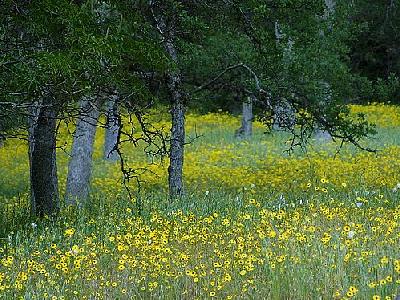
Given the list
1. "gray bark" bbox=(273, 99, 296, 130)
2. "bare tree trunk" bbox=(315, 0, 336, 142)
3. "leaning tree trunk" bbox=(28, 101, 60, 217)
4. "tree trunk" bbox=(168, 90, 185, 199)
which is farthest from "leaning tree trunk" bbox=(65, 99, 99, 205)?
"bare tree trunk" bbox=(315, 0, 336, 142)

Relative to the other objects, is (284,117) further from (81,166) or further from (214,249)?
(81,166)

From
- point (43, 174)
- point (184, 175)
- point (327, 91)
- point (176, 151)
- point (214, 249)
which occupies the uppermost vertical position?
point (327, 91)

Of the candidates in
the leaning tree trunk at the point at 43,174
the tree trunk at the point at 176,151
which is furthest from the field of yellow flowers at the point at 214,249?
the tree trunk at the point at 176,151

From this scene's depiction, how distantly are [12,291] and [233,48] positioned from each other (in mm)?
6940

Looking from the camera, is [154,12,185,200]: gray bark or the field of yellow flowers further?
[154,12,185,200]: gray bark

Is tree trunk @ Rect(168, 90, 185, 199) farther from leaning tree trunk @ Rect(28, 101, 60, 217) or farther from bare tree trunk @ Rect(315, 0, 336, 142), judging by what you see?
bare tree trunk @ Rect(315, 0, 336, 142)

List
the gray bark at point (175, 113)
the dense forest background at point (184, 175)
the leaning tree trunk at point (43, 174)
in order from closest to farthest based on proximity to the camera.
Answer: the dense forest background at point (184, 175)
the leaning tree trunk at point (43, 174)
the gray bark at point (175, 113)

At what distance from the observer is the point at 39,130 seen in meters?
9.57

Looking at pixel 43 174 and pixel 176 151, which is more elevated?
pixel 176 151

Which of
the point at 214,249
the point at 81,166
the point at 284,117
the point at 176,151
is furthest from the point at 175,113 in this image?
the point at 214,249

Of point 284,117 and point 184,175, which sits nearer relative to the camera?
point 284,117

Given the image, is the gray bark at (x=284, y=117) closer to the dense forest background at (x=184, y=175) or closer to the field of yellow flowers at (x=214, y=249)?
the dense forest background at (x=184, y=175)

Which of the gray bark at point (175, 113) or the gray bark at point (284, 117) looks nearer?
the gray bark at point (284, 117)

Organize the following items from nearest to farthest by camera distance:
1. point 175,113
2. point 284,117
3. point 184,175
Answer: point 284,117
point 175,113
point 184,175
